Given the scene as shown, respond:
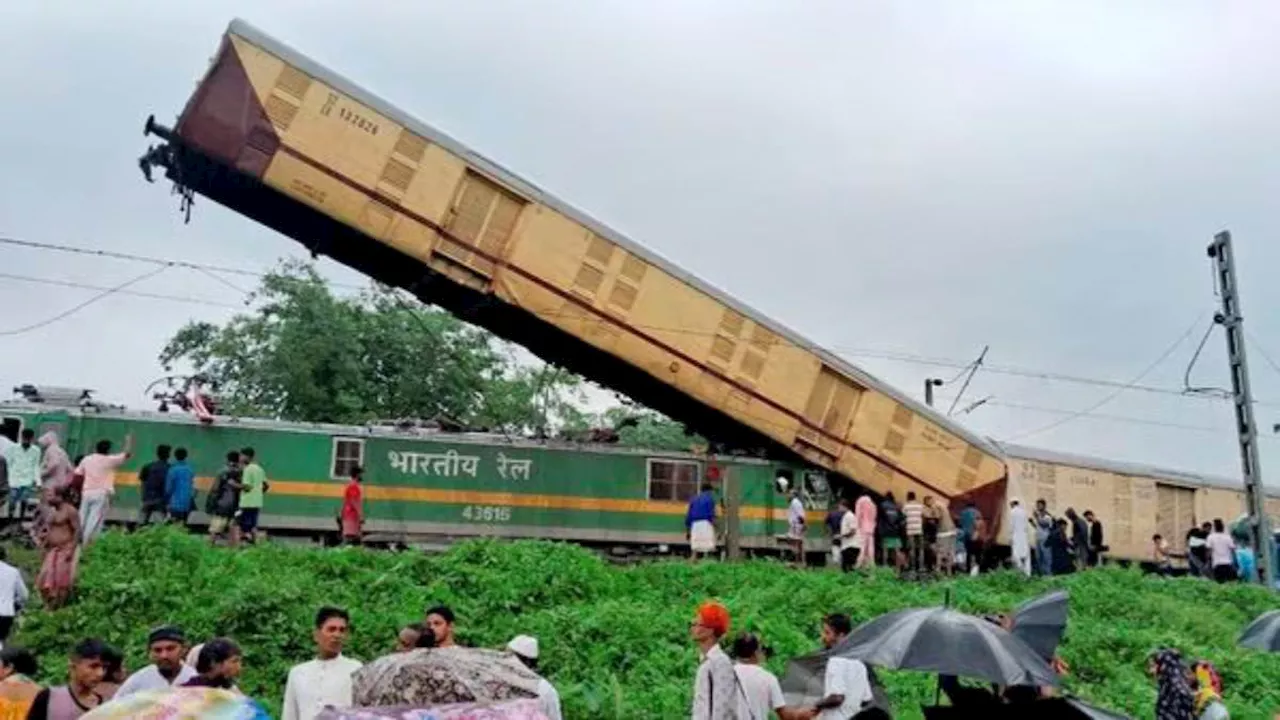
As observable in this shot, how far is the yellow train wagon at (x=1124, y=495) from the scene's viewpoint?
80.6ft

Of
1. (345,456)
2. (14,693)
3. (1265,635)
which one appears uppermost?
(345,456)

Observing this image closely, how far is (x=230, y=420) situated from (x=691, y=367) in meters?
6.99

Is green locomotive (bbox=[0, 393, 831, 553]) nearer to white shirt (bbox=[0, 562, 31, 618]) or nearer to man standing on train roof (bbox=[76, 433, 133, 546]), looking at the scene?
man standing on train roof (bbox=[76, 433, 133, 546])

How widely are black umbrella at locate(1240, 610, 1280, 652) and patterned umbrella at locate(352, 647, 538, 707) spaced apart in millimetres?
5273

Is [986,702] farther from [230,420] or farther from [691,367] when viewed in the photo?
[230,420]

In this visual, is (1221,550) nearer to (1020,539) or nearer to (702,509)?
(1020,539)

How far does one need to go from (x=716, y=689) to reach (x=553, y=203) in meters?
12.7

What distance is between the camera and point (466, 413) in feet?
Answer: 116

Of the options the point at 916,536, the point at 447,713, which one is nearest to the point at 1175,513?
the point at 916,536

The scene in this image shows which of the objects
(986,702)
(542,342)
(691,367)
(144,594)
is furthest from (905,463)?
(986,702)

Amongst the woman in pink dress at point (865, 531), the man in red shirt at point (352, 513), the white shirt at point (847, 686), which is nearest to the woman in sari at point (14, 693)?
the white shirt at point (847, 686)

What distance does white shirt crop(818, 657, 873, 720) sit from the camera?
5.70m

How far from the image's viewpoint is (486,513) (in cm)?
1897

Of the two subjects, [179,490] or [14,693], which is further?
[179,490]
